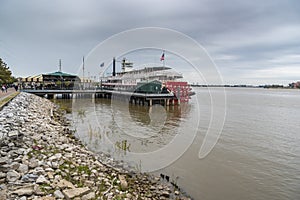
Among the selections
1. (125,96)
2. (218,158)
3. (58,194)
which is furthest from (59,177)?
(125,96)

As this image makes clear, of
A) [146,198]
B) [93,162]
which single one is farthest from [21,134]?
[146,198]

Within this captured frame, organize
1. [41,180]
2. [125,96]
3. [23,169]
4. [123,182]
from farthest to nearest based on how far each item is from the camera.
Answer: [125,96] < [123,182] < [23,169] < [41,180]

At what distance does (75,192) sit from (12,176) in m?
1.30

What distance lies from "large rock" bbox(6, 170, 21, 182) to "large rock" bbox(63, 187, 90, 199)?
103cm

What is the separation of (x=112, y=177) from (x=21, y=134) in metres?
3.44

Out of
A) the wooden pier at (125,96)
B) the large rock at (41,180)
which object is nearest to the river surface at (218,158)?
the large rock at (41,180)

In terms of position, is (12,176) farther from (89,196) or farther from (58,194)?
(89,196)

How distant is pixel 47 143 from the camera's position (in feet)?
20.5

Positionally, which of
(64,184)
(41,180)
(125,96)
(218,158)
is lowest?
(218,158)

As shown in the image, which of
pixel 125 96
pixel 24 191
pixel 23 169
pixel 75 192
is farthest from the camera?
pixel 125 96

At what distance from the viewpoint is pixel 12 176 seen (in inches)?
148

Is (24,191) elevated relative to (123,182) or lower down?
elevated

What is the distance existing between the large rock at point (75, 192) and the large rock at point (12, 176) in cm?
103

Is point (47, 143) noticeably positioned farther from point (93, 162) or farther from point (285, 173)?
point (285, 173)
